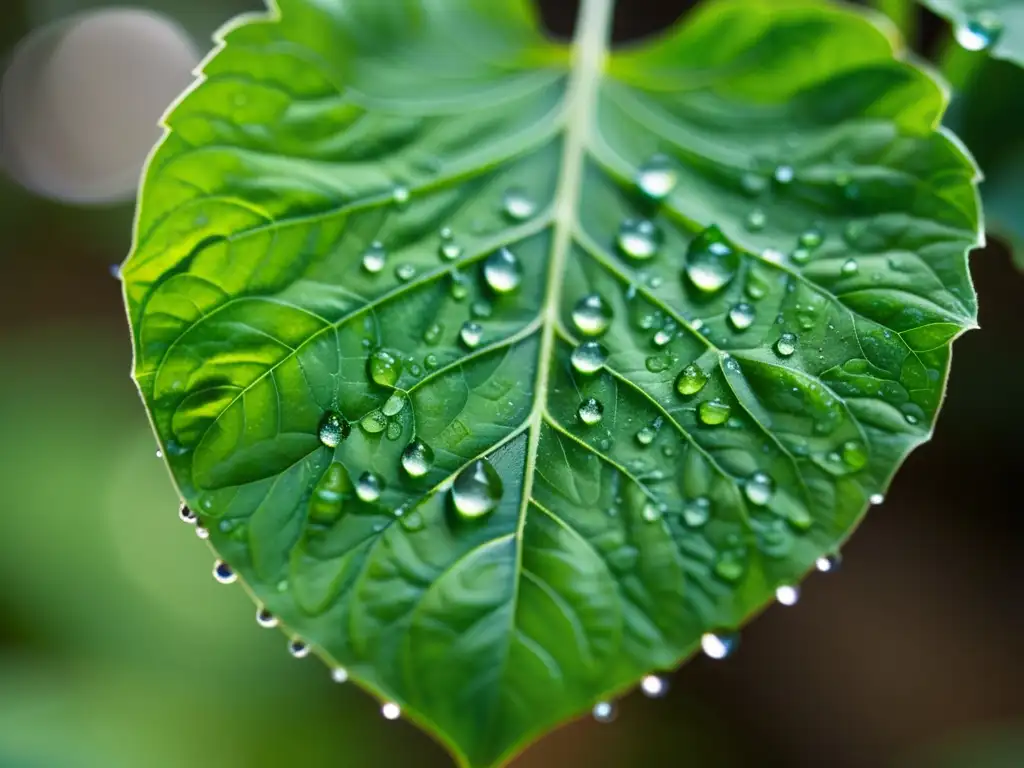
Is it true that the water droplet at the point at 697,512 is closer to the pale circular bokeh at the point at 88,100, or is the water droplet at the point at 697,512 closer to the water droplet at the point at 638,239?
the water droplet at the point at 638,239

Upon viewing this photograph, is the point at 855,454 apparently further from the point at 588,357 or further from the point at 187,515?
the point at 187,515

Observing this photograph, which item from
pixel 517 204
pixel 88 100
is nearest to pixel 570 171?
pixel 517 204

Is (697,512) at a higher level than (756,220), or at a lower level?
lower

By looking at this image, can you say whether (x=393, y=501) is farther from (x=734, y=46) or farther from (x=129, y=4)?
(x=129, y=4)

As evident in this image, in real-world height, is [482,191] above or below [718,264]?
above

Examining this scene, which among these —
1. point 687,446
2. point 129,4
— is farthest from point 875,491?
point 129,4

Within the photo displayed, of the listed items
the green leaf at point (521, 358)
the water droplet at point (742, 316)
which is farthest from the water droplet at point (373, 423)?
the water droplet at point (742, 316)

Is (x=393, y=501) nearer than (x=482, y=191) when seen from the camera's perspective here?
Yes
